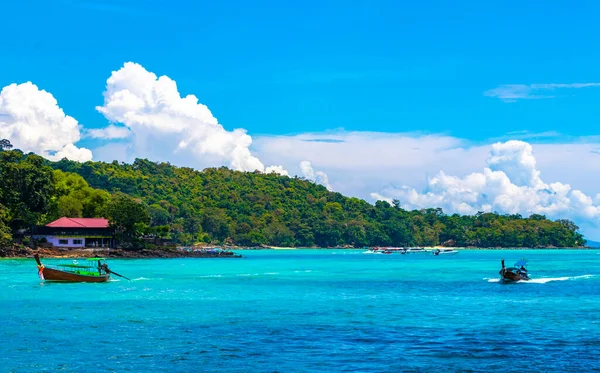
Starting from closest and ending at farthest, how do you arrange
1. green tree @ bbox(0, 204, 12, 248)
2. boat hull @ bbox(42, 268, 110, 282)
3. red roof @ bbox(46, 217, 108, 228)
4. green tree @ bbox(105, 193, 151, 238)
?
1. boat hull @ bbox(42, 268, 110, 282)
2. green tree @ bbox(0, 204, 12, 248)
3. red roof @ bbox(46, 217, 108, 228)
4. green tree @ bbox(105, 193, 151, 238)

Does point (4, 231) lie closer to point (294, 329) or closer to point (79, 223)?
point (79, 223)

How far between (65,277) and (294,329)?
112 feet

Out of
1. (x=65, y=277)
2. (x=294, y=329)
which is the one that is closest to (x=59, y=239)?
(x=65, y=277)

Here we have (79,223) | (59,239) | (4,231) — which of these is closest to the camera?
(4,231)

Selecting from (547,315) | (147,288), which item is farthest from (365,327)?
(147,288)

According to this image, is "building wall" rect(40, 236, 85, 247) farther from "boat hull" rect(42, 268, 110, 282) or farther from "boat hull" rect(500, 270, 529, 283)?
"boat hull" rect(500, 270, 529, 283)

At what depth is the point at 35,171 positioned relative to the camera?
4289 inches

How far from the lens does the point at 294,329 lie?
32562 mm

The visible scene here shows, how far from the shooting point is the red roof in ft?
361

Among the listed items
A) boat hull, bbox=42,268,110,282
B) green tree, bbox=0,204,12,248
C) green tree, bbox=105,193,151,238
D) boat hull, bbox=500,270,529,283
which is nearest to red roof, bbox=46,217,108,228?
green tree, bbox=105,193,151,238

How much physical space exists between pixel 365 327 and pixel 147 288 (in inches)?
1080

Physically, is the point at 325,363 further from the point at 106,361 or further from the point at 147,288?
the point at 147,288

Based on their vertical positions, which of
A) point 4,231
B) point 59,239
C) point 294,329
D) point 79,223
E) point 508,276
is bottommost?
point 294,329

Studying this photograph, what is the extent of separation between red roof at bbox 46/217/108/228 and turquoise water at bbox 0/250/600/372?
54768 mm
